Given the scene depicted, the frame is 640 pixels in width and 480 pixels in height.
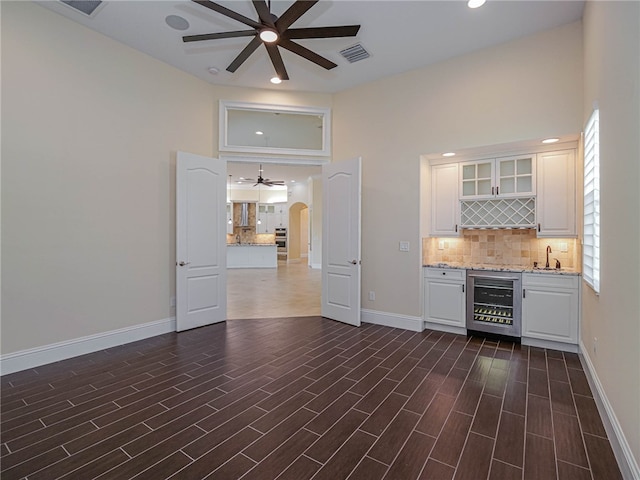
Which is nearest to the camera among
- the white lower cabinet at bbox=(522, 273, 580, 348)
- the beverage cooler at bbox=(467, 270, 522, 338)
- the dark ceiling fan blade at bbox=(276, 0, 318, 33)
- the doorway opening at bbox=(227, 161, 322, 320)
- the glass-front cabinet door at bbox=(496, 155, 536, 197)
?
the dark ceiling fan blade at bbox=(276, 0, 318, 33)

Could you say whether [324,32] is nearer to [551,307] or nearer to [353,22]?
[353,22]

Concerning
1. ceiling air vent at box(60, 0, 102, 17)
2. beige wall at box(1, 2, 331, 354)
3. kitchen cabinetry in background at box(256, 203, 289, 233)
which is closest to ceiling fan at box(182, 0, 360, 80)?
ceiling air vent at box(60, 0, 102, 17)

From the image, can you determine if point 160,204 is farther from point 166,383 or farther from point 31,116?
point 166,383

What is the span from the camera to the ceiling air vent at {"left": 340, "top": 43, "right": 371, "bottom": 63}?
3895 millimetres

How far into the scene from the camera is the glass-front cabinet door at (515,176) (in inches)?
155

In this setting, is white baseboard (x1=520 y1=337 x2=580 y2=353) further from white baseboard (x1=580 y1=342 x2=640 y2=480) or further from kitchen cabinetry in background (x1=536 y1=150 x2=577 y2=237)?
kitchen cabinetry in background (x1=536 y1=150 x2=577 y2=237)

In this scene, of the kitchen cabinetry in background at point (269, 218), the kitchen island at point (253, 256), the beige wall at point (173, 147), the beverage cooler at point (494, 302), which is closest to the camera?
the beige wall at point (173, 147)

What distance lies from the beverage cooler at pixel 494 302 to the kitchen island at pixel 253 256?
8.78m

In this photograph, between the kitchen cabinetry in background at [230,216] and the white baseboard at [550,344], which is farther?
the kitchen cabinetry in background at [230,216]

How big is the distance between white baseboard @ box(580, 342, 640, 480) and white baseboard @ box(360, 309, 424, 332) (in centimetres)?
187

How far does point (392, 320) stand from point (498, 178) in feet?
7.79

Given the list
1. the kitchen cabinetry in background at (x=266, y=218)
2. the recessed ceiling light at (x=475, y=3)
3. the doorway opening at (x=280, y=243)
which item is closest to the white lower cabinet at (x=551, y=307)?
the recessed ceiling light at (x=475, y=3)

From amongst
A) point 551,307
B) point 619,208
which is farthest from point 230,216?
point 619,208

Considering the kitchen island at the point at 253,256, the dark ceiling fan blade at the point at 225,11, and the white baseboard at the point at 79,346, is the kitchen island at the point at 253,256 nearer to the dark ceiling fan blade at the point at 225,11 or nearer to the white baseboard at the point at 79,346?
the white baseboard at the point at 79,346
